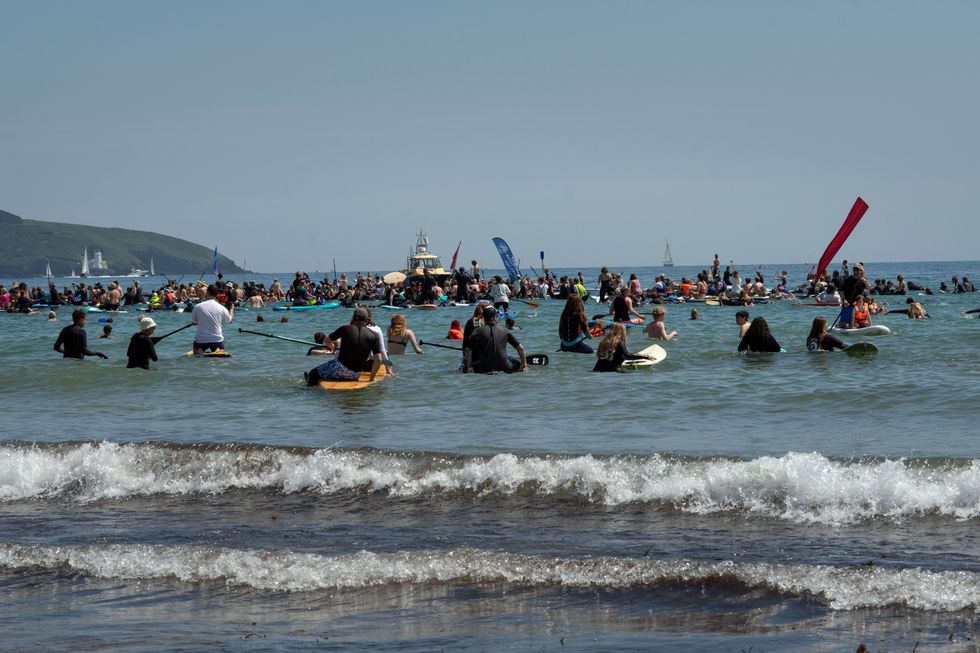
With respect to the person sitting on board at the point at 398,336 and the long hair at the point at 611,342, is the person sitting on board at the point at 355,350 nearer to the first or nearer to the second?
the person sitting on board at the point at 398,336

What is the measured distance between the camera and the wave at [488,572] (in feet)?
20.9

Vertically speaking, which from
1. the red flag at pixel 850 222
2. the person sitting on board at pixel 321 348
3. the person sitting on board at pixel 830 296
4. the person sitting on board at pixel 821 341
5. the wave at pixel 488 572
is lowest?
the wave at pixel 488 572

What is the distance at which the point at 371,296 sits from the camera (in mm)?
50250

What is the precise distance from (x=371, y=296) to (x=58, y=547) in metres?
42.6

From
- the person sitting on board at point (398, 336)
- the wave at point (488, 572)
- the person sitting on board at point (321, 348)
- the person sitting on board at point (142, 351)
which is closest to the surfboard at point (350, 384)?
the person sitting on board at point (398, 336)

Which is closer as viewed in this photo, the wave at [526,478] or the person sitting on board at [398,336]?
the wave at [526,478]

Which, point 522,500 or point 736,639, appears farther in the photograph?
point 522,500

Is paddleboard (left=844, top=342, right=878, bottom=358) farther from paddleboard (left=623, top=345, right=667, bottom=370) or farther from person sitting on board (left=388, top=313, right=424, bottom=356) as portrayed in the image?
person sitting on board (left=388, top=313, right=424, bottom=356)

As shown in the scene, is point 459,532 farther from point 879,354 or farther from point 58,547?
point 879,354

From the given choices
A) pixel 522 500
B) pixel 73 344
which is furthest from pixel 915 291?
pixel 522 500

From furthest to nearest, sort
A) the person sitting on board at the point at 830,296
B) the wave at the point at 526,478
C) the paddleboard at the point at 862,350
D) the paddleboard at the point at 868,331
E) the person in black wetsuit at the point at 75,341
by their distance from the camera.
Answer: the person sitting on board at the point at 830,296 < the paddleboard at the point at 868,331 < the person in black wetsuit at the point at 75,341 < the paddleboard at the point at 862,350 < the wave at the point at 526,478

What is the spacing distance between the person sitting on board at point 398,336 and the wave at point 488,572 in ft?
34.7

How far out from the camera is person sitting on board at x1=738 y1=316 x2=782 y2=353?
1936 centimetres

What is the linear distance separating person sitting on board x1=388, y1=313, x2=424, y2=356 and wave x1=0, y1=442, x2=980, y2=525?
7225 millimetres
